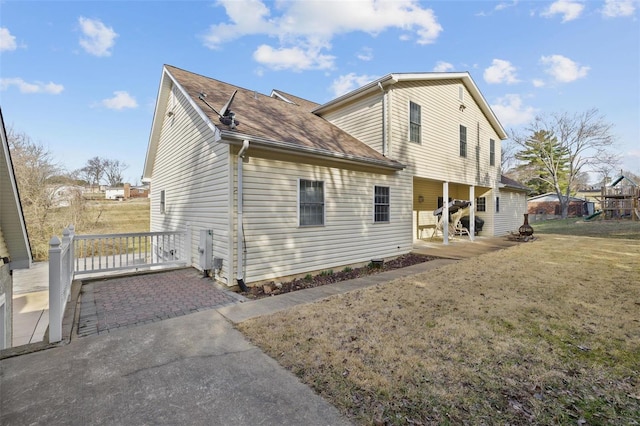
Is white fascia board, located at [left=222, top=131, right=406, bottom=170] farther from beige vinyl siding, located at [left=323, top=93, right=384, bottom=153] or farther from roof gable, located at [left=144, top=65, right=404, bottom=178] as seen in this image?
beige vinyl siding, located at [left=323, top=93, right=384, bottom=153]

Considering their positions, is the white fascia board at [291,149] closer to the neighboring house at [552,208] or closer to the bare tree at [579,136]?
the bare tree at [579,136]

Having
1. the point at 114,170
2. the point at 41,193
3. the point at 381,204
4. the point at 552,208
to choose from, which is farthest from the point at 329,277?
the point at 114,170

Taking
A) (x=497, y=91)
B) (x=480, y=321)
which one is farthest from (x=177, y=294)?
(x=497, y=91)

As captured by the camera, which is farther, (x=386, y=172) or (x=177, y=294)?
(x=386, y=172)

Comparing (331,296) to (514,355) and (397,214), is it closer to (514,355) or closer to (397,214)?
(514,355)

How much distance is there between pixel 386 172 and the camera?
30.0ft

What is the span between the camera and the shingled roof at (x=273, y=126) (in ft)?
20.0

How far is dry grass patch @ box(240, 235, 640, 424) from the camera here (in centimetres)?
226

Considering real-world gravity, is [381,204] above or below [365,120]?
below

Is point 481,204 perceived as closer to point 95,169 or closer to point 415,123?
point 415,123

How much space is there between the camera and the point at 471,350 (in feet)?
10.5

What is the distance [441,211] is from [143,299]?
40.7 feet

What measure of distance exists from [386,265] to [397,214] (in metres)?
1.99

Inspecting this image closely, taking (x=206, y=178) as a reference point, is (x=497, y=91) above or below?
above
